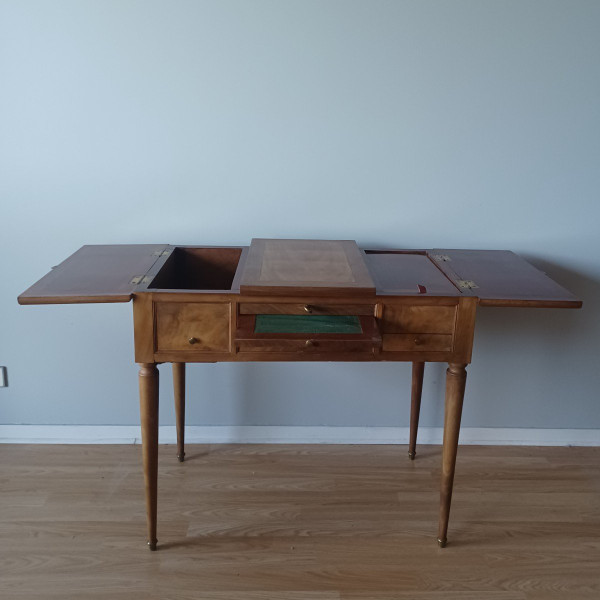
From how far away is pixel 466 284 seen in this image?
6.19 ft

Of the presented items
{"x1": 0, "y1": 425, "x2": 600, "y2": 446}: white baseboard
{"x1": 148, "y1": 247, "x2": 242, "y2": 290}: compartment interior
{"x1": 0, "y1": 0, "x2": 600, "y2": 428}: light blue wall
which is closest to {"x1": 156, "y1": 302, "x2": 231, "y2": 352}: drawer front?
{"x1": 148, "y1": 247, "x2": 242, "y2": 290}: compartment interior

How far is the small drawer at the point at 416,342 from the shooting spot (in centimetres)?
183

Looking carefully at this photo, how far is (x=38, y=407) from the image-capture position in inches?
97.5

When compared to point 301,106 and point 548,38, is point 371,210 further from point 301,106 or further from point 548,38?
point 548,38

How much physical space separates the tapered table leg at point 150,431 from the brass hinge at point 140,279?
0.23 m

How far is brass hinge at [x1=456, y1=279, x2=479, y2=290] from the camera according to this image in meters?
1.86

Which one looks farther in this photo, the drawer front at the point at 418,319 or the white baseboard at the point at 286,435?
the white baseboard at the point at 286,435

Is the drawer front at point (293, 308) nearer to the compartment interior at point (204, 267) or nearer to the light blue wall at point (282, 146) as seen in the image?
the compartment interior at point (204, 267)

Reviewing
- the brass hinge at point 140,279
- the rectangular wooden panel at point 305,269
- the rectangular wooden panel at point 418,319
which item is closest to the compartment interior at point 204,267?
the rectangular wooden panel at point 305,269

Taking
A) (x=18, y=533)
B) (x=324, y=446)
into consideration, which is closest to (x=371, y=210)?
(x=324, y=446)

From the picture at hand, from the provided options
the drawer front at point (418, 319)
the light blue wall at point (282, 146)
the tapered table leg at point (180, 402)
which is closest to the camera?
the drawer front at point (418, 319)

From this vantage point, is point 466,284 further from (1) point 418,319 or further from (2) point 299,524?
(2) point 299,524

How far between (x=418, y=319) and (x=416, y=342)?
69 mm

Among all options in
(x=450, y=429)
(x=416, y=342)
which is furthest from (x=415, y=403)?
(x=416, y=342)
